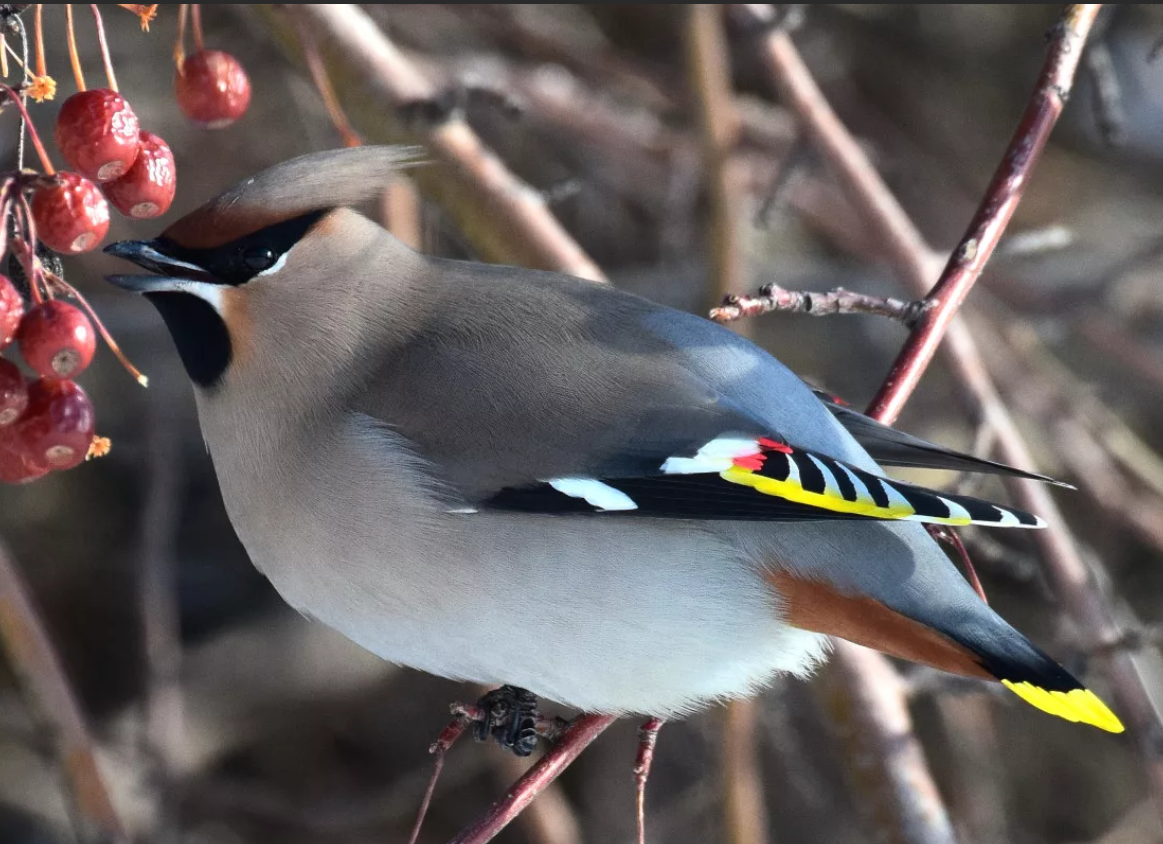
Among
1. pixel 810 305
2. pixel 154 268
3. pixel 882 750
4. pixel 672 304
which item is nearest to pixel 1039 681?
pixel 810 305

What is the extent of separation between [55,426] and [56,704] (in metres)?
1.46

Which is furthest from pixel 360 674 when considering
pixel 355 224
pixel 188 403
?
pixel 355 224

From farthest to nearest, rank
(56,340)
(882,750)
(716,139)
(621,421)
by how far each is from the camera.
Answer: (716,139), (882,750), (621,421), (56,340)

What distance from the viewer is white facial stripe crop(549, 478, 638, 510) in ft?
7.18

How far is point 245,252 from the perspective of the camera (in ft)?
7.70

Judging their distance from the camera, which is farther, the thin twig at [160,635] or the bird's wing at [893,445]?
the thin twig at [160,635]

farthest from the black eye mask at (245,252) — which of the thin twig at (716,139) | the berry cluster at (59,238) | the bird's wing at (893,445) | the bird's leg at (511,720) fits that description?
the thin twig at (716,139)

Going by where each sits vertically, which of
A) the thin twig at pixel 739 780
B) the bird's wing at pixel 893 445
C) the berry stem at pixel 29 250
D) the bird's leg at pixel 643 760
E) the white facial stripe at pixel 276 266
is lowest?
the thin twig at pixel 739 780

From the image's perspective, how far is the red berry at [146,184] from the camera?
1.91m

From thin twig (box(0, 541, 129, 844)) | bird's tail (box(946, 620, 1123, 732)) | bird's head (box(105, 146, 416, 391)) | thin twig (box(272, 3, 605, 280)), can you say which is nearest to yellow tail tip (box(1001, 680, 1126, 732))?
bird's tail (box(946, 620, 1123, 732))

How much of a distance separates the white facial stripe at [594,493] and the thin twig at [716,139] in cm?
117

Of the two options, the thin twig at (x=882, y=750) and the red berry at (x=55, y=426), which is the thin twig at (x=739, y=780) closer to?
the thin twig at (x=882, y=750)

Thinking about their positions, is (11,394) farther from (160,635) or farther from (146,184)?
(160,635)

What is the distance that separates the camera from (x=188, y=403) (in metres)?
4.46
